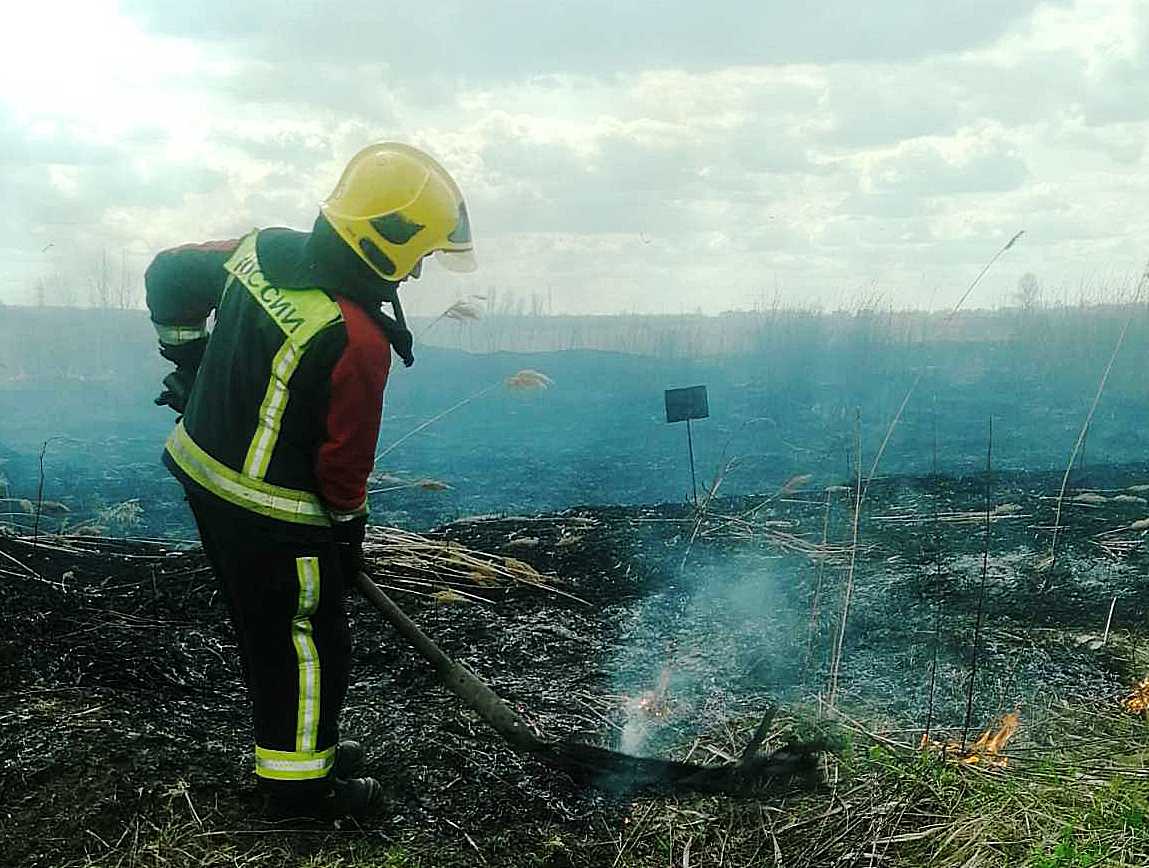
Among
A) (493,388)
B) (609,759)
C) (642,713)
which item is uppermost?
(493,388)

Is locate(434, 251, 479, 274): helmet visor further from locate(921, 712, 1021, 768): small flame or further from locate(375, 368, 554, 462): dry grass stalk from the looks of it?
locate(375, 368, 554, 462): dry grass stalk

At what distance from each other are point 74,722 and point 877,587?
3.71 m

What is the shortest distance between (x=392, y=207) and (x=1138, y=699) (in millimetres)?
3298

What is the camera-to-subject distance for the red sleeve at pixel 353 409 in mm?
2559

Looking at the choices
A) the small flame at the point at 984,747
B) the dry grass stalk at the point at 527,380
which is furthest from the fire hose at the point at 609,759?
the dry grass stalk at the point at 527,380

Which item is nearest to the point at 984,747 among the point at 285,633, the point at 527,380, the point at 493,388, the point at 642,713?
the point at 642,713

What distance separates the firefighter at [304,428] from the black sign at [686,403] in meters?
2.93

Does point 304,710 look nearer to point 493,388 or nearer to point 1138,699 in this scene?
point 1138,699

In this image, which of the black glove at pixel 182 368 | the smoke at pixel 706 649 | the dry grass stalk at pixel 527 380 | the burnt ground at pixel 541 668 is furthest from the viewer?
the dry grass stalk at pixel 527 380

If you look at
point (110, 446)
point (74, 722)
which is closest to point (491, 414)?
point (110, 446)

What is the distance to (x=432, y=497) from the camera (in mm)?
7270

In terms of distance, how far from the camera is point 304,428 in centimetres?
266

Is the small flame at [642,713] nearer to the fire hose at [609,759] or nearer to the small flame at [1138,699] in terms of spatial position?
the fire hose at [609,759]

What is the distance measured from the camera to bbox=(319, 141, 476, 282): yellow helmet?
8.71ft
